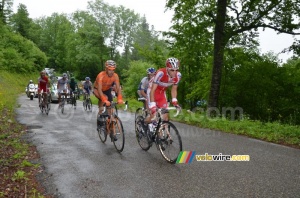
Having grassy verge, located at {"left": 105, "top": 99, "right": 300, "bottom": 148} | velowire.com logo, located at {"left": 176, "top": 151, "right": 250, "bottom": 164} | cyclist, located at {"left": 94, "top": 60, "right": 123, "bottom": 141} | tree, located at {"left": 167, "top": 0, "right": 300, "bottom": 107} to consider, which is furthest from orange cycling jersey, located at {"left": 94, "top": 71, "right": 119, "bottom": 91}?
tree, located at {"left": 167, "top": 0, "right": 300, "bottom": 107}

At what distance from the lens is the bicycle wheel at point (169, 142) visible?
6309mm

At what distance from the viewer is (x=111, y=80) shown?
8.10 metres

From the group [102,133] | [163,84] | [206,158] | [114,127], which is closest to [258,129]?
[206,158]

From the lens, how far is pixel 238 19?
13812 millimetres

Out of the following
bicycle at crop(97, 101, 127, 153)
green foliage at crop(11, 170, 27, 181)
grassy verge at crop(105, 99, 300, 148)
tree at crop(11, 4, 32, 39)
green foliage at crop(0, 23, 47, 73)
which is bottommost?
green foliage at crop(11, 170, 27, 181)

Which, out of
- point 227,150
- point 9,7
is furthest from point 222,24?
point 9,7

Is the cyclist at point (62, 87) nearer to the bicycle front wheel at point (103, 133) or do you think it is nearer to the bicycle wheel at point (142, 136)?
the bicycle front wheel at point (103, 133)

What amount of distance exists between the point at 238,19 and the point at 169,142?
9.69 metres

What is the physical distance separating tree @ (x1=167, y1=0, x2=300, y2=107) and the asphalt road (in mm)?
6104

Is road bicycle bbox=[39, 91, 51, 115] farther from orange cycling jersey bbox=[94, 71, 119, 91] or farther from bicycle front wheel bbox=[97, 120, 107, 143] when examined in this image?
orange cycling jersey bbox=[94, 71, 119, 91]

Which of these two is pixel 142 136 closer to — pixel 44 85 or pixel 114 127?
pixel 114 127

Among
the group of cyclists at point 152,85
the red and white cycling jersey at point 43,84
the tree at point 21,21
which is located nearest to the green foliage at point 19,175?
the group of cyclists at point 152,85

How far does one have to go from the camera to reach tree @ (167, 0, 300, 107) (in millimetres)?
12953

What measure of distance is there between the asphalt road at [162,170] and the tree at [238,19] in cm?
610
